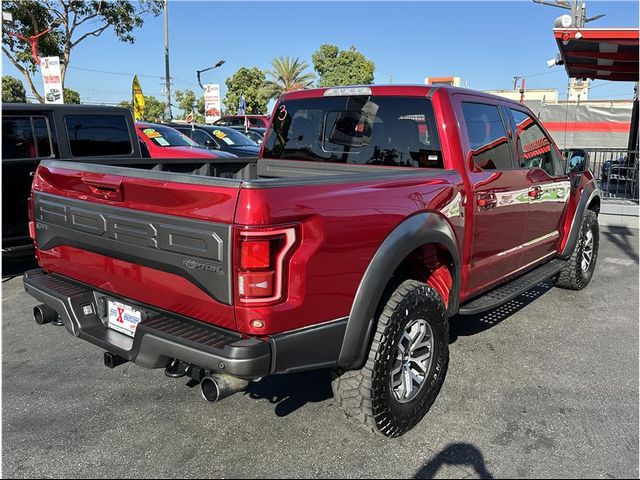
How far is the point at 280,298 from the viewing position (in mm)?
2117

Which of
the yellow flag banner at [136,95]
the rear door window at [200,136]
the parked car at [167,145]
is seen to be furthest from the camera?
the yellow flag banner at [136,95]

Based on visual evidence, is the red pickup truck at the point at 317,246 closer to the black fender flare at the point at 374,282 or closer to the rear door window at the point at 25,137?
the black fender flare at the point at 374,282

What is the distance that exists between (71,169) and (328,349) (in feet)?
5.80

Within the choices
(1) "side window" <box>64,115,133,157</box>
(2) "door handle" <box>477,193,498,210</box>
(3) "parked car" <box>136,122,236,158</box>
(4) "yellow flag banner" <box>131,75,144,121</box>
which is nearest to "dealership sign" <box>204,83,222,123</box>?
(4) "yellow flag banner" <box>131,75,144,121</box>

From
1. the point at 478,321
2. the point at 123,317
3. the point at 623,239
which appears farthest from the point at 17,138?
the point at 623,239

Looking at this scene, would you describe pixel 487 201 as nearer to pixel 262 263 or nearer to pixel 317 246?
pixel 317 246

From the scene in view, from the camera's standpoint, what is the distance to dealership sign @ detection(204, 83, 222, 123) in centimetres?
2327

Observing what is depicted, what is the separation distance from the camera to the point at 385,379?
8.63 feet

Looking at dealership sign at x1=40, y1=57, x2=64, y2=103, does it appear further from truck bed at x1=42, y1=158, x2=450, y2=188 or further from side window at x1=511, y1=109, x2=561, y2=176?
side window at x1=511, y1=109, x2=561, y2=176

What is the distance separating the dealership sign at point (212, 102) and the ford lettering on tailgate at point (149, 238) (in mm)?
21546

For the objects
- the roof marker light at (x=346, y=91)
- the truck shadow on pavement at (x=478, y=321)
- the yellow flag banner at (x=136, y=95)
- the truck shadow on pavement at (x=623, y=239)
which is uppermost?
the yellow flag banner at (x=136, y=95)

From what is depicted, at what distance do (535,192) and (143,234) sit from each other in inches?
124

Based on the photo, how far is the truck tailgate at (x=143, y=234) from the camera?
2119mm

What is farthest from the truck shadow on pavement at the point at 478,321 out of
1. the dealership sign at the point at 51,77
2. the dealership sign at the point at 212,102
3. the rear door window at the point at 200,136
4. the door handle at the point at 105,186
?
the dealership sign at the point at 212,102
